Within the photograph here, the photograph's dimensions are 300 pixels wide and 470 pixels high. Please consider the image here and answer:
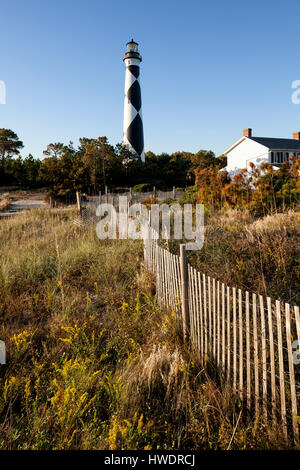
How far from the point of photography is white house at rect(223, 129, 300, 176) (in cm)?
2708

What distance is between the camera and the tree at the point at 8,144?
1397 inches

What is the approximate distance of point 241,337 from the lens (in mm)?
2195

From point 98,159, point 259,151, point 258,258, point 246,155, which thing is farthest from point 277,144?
point 258,258

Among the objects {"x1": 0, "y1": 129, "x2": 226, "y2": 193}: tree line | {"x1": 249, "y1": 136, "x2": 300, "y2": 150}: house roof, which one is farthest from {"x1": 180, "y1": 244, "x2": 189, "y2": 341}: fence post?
{"x1": 249, "y1": 136, "x2": 300, "y2": 150}: house roof

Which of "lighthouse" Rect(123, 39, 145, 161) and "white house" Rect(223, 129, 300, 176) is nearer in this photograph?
"white house" Rect(223, 129, 300, 176)

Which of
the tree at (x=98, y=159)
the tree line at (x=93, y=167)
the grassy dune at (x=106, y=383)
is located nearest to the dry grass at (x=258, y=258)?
the grassy dune at (x=106, y=383)

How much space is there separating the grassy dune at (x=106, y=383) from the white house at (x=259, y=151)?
26.9m

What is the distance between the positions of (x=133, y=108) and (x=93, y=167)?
454 inches

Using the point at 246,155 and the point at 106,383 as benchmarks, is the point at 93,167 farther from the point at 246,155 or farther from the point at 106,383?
the point at 106,383

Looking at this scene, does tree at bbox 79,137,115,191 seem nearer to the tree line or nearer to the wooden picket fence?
the tree line

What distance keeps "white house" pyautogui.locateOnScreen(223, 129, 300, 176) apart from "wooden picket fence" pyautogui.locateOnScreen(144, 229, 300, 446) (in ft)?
87.8

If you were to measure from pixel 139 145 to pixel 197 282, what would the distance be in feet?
110

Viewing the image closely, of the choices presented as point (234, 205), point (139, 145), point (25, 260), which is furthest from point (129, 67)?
point (25, 260)

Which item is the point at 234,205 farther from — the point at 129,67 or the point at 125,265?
the point at 129,67
